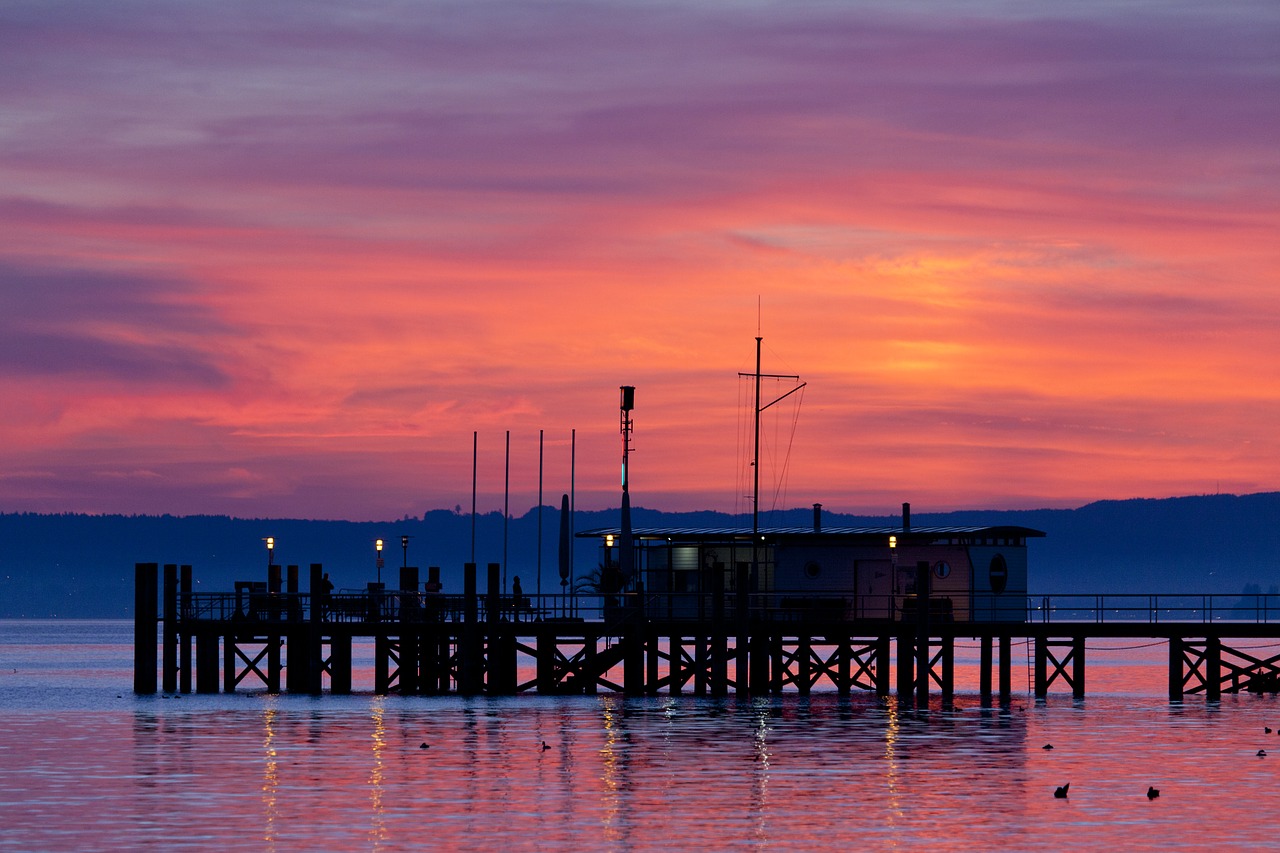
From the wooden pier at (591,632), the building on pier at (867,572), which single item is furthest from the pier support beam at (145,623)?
the building on pier at (867,572)

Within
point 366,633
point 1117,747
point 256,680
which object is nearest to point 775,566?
point 366,633

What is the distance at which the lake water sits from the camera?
35219 mm

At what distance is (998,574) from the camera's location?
7050 cm

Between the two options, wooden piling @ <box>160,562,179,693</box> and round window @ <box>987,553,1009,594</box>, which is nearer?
wooden piling @ <box>160,562,179,693</box>

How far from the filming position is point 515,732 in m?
55.7

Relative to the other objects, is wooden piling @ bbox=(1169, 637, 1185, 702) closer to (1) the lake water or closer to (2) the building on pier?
(1) the lake water

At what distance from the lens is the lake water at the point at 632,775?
1387 inches

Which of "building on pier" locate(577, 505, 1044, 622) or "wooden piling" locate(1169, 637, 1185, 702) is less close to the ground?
"building on pier" locate(577, 505, 1044, 622)

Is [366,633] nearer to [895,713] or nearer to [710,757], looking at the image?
[895,713]

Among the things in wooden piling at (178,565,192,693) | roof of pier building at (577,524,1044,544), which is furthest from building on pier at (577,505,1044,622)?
wooden piling at (178,565,192,693)

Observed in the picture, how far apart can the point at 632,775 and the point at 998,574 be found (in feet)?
94.9

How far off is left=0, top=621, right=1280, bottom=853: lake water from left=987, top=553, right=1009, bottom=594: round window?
160 inches

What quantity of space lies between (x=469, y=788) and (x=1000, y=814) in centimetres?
1065

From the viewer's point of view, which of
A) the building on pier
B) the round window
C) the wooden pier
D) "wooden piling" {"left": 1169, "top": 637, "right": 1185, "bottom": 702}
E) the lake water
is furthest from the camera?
"wooden piling" {"left": 1169, "top": 637, "right": 1185, "bottom": 702}
